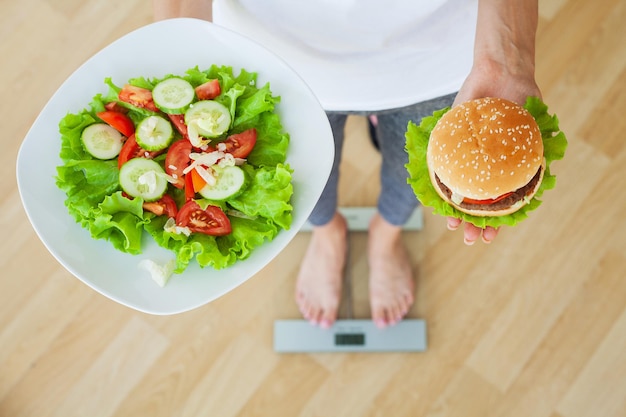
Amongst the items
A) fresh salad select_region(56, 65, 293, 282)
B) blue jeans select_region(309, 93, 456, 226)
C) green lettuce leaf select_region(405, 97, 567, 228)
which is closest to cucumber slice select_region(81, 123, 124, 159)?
fresh salad select_region(56, 65, 293, 282)

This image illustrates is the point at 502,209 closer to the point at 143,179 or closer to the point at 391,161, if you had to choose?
the point at 391,161

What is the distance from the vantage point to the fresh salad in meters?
1.06

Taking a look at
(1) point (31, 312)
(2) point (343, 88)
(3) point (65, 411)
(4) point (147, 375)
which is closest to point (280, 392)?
(4) point (147, 375)

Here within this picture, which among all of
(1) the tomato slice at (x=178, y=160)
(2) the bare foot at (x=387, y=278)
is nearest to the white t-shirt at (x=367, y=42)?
(1) the tomato slice at (x=178, y=160)

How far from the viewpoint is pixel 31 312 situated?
1877 millimetres

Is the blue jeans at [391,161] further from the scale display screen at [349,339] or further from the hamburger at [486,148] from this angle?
the scale display screen at [349,339]

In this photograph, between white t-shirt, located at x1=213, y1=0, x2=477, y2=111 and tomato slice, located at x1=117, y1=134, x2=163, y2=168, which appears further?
tomato slice, located at x1=117, y1=134, x2=163, y2=168

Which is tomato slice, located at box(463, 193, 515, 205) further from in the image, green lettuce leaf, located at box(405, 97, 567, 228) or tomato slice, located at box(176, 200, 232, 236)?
tomato slice, located at box(176, 200, 232, 236)

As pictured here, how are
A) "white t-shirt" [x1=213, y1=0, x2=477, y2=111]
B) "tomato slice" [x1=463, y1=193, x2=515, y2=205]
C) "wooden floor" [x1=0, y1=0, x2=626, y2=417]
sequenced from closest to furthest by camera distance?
"white t-shirt" [x1=213, y1=0, x2=477, y2=111] < "tomato slice" [x1=463, y1=193, x2=515, y2=205] < "wooden floor" [x1=0, y1=0, x2=626, y2=417]

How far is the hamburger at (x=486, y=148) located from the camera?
988 millimetres

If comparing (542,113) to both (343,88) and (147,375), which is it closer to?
(343,88)

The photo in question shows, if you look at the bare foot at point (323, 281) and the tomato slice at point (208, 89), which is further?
the bare foot at point (323, 281)

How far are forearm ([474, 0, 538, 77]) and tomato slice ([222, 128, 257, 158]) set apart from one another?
17.0 inches

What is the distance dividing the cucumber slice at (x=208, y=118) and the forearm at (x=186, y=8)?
16 cm
